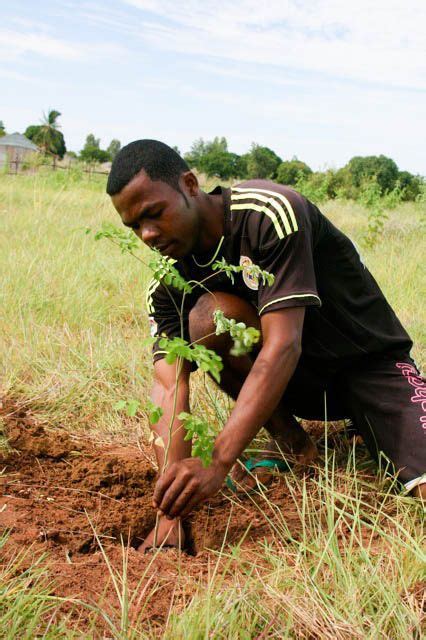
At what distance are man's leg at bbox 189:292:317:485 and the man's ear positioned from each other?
35 centimetres

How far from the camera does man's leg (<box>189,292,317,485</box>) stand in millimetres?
2279

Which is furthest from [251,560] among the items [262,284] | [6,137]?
[6,137]

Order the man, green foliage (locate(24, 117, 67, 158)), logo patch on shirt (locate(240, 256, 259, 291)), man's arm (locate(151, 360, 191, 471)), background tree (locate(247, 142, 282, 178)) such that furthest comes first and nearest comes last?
background tree (locate(247, 142, 282, 178)), green foliage (locate(24, 117, 67, 158)), man's arm (locate(151, 360, 191, 471)), logo patch on shirt (locate(240, 256, 259, 291)), the man

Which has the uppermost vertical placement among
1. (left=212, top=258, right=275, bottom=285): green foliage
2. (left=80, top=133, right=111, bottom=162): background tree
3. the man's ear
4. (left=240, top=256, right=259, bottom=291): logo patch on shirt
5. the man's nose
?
the man's ear

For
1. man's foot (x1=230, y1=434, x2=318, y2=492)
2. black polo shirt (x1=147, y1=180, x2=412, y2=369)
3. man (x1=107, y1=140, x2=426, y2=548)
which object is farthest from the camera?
A: man's foot (x1=230, y1=434, x2=318, y2=492)

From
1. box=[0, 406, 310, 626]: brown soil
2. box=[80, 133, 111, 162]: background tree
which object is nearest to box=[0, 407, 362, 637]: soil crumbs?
box=[0, 406, 310, 626]: brown soil

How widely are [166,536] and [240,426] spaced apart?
0.49m

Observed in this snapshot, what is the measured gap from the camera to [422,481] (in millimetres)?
2176

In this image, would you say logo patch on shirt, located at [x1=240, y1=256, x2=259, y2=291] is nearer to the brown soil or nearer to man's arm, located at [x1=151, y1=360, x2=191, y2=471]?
man's arm, located at [x1=151, y1=360, x2=191, y2=471]

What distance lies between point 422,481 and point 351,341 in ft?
1.75

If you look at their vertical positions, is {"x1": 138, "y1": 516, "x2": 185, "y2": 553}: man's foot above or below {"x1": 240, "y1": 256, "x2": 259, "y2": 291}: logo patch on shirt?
below

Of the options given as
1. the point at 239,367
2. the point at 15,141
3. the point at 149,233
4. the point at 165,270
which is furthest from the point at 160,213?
the point at 15,141

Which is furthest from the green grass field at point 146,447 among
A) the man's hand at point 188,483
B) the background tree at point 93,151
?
the background tree at point 93,151

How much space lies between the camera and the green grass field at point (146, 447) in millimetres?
1572
